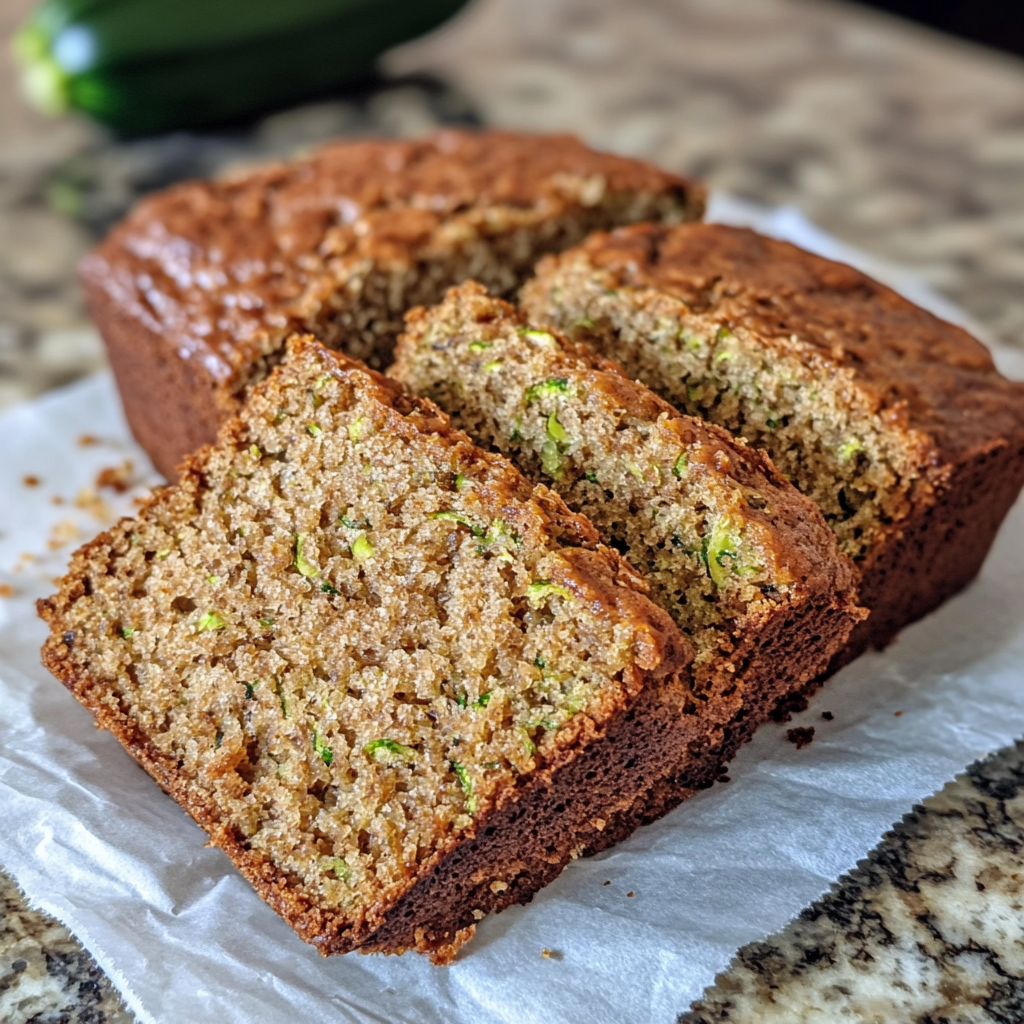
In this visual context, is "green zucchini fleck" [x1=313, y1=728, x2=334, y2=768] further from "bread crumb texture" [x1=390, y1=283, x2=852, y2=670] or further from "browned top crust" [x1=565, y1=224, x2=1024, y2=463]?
"browned top crust" [x1=565, y1=224, x2=1024, y2=463]

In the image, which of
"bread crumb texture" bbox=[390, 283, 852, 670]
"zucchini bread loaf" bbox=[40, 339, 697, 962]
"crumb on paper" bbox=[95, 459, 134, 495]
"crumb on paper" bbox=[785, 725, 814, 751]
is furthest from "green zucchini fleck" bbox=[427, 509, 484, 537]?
"crumb on paper" bbox=[95, 459, 134, 495]

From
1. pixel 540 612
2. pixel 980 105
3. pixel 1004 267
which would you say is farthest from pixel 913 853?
pixel 980 105

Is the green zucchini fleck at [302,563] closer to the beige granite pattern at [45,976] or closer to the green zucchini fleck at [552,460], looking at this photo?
the green zucchini fleck at [552,460]

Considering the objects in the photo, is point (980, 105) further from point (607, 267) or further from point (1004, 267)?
point (607, 267)

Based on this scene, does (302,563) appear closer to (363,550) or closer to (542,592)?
(363,550)

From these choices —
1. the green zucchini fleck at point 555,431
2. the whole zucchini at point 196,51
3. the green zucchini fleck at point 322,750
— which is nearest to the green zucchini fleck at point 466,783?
the green zucchini fleck at point 322,750

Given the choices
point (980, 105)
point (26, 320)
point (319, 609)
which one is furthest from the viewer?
point (980, 105)

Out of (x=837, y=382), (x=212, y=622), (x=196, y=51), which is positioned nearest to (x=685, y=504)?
(x=837, y=382)

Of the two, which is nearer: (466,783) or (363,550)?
(466,783)
